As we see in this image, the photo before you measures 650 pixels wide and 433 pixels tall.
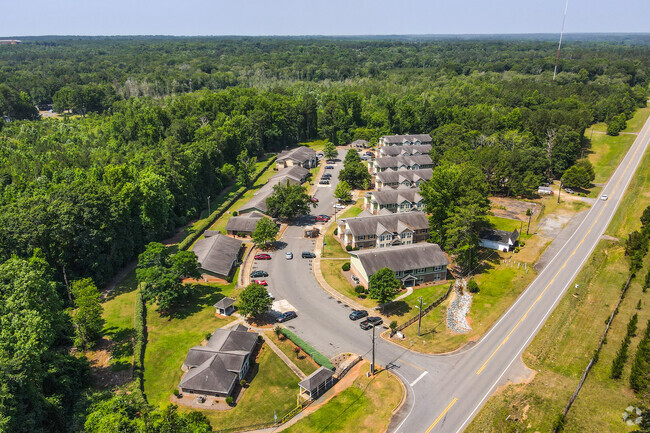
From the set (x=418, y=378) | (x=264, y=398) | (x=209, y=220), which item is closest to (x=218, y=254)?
(x=209, y=220)

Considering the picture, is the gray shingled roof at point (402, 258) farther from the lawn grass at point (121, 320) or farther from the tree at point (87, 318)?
the tree at point (87, 318)

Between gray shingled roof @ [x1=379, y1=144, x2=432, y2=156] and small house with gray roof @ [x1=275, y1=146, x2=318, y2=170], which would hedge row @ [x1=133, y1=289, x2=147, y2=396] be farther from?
gray shingled roof @ [x1=379, y1=144, x2=432, y2=156]

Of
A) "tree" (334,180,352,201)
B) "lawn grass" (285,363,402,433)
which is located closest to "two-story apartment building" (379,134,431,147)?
"tree" (334,180,352,201)

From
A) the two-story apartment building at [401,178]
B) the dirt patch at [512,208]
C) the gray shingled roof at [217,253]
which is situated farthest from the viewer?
the two-story apartment building at [401,178]

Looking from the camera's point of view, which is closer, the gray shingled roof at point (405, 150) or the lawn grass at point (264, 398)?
the lawn grass at point (264, 398)

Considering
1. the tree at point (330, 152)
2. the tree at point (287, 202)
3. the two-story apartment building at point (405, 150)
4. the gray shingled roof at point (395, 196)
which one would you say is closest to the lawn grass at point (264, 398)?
the tree at point (287, 202)

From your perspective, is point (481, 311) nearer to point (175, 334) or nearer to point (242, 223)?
point (175, 334)
